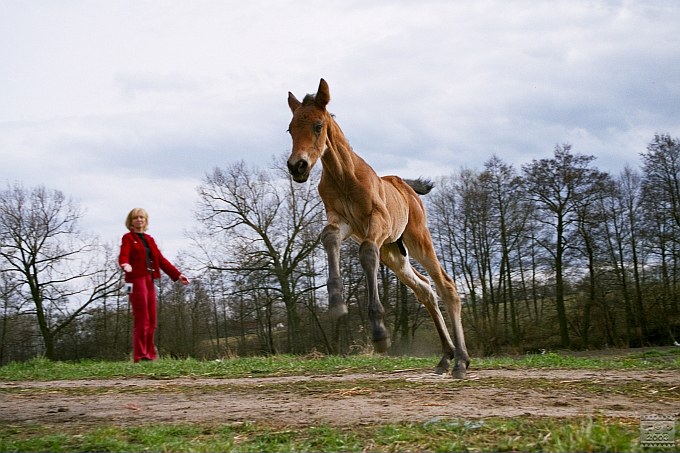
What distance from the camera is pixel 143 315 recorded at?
431 inches

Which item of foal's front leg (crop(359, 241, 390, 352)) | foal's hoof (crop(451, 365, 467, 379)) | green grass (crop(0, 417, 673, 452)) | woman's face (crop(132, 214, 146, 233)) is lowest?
foal's hoof (crop(451, 365, 467, 379))

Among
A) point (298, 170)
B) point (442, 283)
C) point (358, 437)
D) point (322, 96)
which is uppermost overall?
point (322, 96)

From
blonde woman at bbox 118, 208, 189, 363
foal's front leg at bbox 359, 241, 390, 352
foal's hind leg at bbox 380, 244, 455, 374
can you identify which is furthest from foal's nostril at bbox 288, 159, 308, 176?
blonde woman at bbox 118, 208, 189, 363

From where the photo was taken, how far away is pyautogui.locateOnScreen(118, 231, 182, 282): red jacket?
10859mm

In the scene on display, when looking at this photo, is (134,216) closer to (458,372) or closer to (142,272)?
(142,272)

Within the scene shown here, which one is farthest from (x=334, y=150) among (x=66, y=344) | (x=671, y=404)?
(x=66, y=344)

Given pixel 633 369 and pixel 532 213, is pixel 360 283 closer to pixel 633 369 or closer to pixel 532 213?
pixel 532 213

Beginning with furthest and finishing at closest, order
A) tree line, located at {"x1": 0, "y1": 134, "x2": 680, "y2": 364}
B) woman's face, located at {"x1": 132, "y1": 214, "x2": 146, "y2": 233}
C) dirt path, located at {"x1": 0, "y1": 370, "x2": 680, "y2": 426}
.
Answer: tree line, located at {"x1": 0, "y1": 134, "x2": 680, "y2": 364}, woman's face, located at {"x1": 132, "y1": 214, "x2": 146, "y2": 233}, dirt path, located at {"x1": 0, "y1": 370, "x2": 680, "y2": 426}

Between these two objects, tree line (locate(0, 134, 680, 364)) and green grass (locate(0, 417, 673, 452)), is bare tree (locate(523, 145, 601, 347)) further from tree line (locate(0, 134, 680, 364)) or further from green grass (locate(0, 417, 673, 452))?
green grass (locate(0, 417, 673, 452))

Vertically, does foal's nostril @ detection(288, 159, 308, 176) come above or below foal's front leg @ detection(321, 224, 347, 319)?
above

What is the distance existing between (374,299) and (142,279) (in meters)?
5.95

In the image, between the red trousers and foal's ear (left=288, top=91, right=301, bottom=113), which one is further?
the red trousers

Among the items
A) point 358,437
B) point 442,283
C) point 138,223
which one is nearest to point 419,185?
point 442,283

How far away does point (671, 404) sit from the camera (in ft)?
17.2
